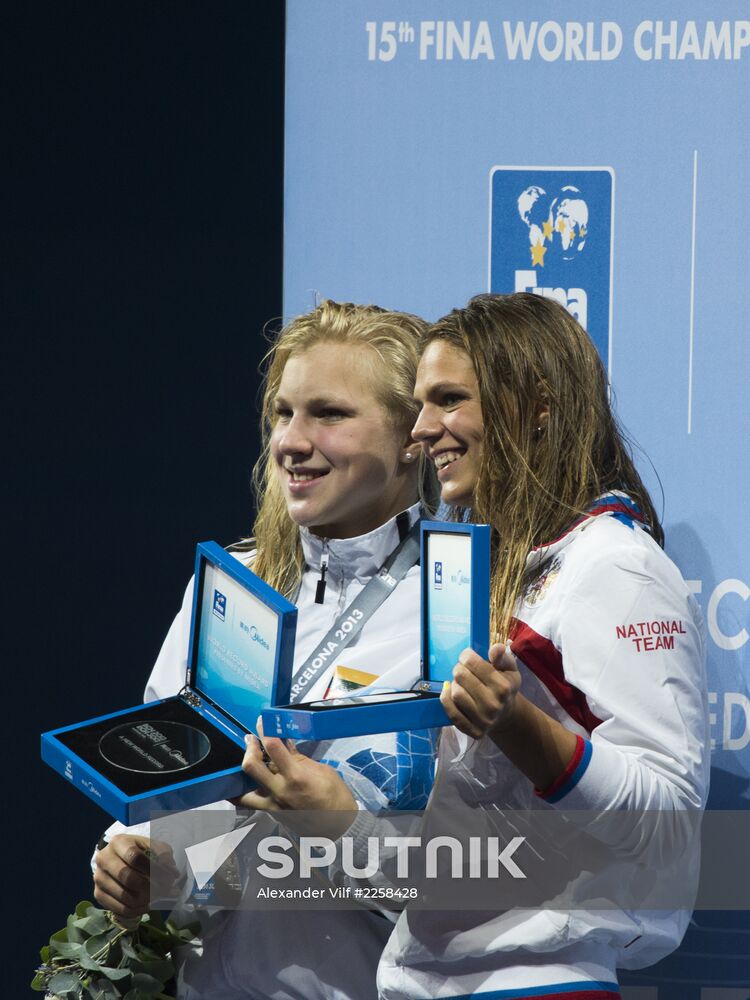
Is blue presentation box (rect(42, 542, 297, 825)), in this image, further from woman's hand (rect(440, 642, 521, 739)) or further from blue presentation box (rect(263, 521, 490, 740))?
woman's hand (rect(440, 642, 521, 739))

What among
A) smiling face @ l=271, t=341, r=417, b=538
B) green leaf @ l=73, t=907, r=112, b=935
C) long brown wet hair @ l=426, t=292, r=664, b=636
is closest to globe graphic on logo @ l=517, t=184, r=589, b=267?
smiling face @ l=271, t=341, r=417, b=538

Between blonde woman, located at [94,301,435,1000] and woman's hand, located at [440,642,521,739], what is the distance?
1.10ft

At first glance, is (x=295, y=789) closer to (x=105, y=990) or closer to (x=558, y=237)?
(x=105, y=990)

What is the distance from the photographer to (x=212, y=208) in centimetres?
297

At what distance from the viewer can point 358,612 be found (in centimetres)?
197

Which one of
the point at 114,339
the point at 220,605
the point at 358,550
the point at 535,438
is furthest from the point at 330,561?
the point at 114,339

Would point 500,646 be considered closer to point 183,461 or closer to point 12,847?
point 183,461

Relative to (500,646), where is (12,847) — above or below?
below

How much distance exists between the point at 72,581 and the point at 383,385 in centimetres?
A: 134

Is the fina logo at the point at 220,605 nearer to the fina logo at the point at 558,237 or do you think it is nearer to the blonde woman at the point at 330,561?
the blonde woman at the point at 330,561

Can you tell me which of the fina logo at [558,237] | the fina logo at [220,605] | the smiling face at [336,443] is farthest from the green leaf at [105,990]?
the fina logo at [558,237]

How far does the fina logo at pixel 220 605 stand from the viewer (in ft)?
5.67

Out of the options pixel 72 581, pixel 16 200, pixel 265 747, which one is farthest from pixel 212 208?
pixel 265 747

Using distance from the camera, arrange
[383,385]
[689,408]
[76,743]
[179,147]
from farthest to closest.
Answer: [179,147]
[689,408]
[383,385]
[76,743]
